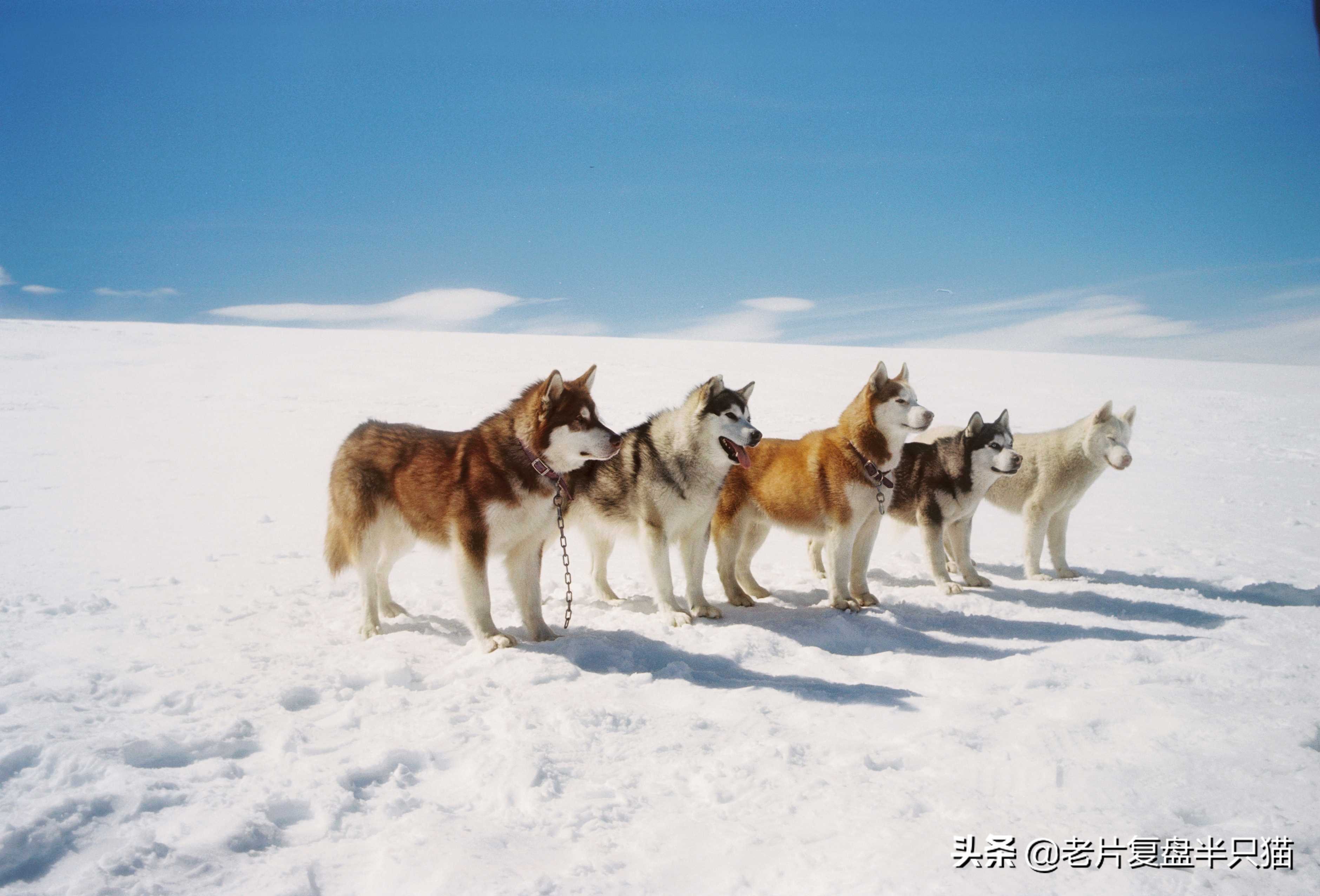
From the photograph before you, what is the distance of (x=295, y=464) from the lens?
43.9 feet

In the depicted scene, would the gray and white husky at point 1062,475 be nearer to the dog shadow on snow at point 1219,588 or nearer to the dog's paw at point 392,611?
the dog shadow on snow at point 1219,588

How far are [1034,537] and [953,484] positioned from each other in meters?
1.16

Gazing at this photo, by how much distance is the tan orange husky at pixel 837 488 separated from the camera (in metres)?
6.45

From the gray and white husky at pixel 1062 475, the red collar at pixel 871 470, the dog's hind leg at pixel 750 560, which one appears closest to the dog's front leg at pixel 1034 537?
the gray and white husky at pixel 1062 475

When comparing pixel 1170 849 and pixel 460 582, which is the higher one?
pixel 460 582

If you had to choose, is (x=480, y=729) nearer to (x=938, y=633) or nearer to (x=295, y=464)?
(x=938, y=633)

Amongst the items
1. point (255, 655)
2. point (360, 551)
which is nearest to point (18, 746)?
point (255, 655)

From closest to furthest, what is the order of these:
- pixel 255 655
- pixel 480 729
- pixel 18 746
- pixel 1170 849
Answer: pixel 1170 849, pixel 18 746, pixel 480 729, pixel 255 655

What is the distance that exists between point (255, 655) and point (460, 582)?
1.30 meters

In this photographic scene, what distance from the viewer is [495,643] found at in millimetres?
4941

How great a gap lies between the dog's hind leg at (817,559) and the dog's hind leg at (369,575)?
13.9 ft

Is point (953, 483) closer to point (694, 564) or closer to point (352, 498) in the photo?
point (694, 564)

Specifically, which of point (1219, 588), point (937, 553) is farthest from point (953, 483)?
point (1219, 588)

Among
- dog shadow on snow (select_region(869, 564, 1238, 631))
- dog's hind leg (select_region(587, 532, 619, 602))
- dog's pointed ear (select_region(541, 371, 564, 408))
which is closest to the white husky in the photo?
dog shadow on snow (select_region(869, 564, 1238, 631))
